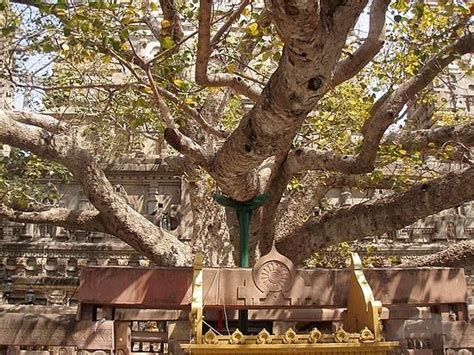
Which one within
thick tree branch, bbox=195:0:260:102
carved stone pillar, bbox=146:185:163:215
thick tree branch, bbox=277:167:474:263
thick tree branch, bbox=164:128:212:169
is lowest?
thick tree branch, bbox=277:167:474:263

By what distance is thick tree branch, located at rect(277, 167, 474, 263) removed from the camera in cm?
583

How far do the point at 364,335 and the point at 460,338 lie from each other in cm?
137

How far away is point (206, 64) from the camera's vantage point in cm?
486

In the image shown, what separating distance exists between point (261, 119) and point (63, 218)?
13.6 ft

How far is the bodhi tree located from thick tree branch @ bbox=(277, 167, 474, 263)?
0.05 ft

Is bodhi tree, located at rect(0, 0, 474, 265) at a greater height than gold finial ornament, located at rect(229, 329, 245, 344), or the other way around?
bodhi tree, located at rect(0, 0, 474, 265)

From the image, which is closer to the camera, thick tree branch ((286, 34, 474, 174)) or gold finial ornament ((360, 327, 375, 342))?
gold finial ornament ((360, 327, 375, 342))

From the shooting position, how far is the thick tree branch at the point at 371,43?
5.05m

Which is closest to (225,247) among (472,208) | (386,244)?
(386,244)

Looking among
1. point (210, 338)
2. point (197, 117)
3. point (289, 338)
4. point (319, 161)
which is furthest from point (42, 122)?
point (289, 338)

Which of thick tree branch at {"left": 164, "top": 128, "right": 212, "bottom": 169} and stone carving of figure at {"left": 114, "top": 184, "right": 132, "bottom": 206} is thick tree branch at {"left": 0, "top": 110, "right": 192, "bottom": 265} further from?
stone carving of figure at {"left": 114, "top": 184, "right": 132, "bottom": 206}

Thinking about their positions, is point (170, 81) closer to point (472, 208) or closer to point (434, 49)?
point (434, 49)

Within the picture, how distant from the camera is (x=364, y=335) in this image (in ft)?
12.9

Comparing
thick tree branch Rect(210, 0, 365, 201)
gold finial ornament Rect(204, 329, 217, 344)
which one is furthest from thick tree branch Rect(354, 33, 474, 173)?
gold finial ornament Rect(204, 329, 217, 344)
